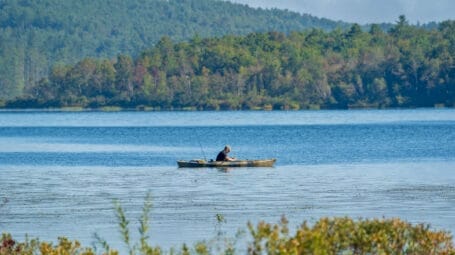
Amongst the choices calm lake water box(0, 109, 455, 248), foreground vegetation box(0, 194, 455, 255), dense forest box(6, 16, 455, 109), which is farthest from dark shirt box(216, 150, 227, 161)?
dense forest box(6, 16, 455, 109)

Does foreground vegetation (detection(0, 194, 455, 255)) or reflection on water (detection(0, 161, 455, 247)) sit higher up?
foreground vegetation (detection(0, 194, 455, 255))

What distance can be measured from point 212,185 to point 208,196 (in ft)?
13.8

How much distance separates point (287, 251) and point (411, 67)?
519 feet

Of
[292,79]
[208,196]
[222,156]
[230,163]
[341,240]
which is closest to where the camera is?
[341,240]

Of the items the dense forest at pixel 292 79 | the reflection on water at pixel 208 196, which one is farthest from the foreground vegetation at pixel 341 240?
the dense forest at pixel 292 79

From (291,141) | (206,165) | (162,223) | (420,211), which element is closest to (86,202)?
(162,223)

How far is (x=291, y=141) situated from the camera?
76.8 m

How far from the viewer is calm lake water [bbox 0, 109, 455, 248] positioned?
27.9m

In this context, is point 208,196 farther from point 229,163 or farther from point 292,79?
point 292,79

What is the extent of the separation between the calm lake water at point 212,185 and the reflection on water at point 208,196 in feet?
0.10

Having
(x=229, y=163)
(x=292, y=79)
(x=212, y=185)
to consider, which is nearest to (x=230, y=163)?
(x=229, y=163)

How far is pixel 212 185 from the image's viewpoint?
39094mm

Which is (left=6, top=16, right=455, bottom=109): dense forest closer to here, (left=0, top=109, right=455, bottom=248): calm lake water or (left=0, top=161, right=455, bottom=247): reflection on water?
(left=0, top=109, right=455, bottom=248): calm lake water

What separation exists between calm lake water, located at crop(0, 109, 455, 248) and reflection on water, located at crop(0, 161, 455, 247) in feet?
0.10
